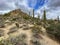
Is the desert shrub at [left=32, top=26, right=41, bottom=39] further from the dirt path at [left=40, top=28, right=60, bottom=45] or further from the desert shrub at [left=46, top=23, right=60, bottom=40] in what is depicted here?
the desert shrub at [left=46, top=23, right=60, bottom=40]

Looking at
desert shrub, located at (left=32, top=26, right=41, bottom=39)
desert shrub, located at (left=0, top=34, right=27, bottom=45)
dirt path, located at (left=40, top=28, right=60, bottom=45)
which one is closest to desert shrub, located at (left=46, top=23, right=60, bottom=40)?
dirt path, located at (left=40, top=28, right=60, bottom=45)

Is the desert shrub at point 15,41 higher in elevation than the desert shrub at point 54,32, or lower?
lower

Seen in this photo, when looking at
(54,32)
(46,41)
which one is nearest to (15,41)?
(46,41)

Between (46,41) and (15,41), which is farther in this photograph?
(46,41)

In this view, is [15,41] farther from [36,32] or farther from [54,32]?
[54,32]

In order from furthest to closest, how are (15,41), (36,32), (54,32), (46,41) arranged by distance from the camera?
(54,32)
(36,32)
(46,41)
(15,41)

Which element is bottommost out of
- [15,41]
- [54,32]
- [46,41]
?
[46,41]

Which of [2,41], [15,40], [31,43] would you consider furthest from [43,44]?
[2,41]

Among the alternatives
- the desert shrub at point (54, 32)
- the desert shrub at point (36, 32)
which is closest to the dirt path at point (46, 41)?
the desert shrub at point (36, 32)

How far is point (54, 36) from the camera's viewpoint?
580 inches

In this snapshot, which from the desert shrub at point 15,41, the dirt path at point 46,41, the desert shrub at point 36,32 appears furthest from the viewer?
the desert shrub at point 36,32

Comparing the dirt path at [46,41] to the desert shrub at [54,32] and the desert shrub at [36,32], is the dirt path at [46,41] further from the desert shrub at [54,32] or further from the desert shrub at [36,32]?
the desert shrub at [54,32]

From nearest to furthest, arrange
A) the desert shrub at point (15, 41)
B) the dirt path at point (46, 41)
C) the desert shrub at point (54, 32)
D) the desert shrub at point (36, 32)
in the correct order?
the desert shrub at point (15, 41) < the dirt path at point (46, 41) < the desert shrub at point (36, 32) < the desert shrub at point (54, 32)

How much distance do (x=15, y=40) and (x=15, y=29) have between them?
3.02 meters
